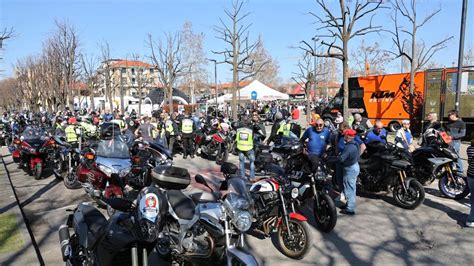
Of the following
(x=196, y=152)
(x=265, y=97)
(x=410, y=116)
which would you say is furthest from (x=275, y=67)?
(x=196, y=152)

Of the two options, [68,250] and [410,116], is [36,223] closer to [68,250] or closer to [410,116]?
[68,250]

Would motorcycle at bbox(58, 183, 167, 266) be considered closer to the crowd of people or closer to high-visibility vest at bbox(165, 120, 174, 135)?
the crowd of people

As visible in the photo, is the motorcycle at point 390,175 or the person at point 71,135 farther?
the person at point 71,135

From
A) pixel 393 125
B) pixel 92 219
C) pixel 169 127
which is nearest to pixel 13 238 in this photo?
pixel 92 219

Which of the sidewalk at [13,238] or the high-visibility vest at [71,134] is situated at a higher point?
the high-visibility vest at [71,134]

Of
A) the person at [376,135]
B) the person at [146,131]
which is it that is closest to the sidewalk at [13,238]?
the person at [146,131]

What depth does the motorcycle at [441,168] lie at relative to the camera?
7355mm

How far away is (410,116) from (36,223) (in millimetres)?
17392

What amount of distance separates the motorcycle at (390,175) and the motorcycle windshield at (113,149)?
472 centimetres

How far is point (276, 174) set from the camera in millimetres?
5285

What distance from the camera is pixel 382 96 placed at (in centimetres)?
1977

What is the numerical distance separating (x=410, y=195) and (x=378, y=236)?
1.66 m

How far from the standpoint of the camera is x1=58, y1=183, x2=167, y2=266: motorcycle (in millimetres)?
3047

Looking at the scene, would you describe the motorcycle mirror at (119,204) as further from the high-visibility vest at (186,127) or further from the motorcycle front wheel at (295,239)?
the high-visibility vest at (186,127)
